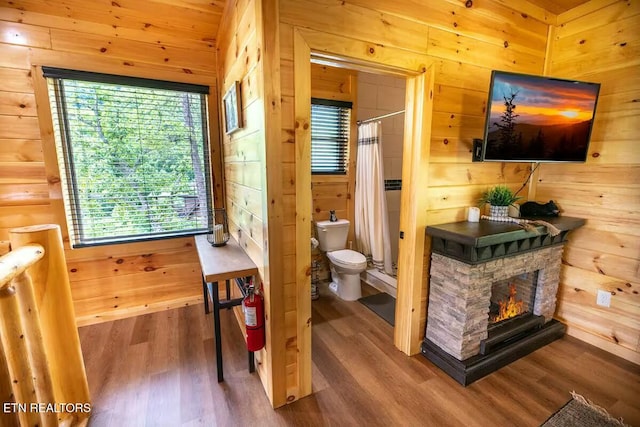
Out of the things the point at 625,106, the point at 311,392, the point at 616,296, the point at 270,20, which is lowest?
the point at 311,392

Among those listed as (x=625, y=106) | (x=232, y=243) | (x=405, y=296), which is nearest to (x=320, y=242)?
(x=232, y=243)

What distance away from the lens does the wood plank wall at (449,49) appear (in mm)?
1473

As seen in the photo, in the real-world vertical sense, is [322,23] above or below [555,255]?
above

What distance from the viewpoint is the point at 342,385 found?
1.80 meters

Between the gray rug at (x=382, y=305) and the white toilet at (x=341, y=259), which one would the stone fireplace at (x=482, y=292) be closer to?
the gray rug at (x=382, y=305)

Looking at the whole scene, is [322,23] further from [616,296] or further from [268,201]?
[616,296]

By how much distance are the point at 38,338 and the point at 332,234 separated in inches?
91.7

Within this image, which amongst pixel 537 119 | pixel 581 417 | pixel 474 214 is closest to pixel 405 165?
pixel 474 214

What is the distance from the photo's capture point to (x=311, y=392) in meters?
1.74

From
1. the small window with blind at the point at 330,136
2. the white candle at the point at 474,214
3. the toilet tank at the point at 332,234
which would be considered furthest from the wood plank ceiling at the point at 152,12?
the toilet tank at the point at 332,234

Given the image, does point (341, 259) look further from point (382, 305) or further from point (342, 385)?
point (342, 385)

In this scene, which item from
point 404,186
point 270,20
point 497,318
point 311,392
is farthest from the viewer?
point 497,318

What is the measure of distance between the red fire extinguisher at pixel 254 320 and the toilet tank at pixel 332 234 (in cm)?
146

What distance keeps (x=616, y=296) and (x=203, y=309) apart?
339 cm
